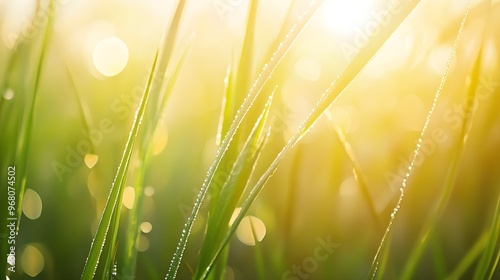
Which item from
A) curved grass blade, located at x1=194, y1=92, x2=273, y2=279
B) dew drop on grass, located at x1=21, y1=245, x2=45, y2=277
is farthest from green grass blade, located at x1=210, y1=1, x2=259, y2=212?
dew drop on grass, located at x1=21, y1=245, x2=45, y2=277

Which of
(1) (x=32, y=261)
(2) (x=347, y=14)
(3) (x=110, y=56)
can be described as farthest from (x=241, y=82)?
(3) (x=110, y=56)

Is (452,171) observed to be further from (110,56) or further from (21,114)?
(110,56)

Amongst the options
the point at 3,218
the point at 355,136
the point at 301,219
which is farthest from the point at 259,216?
the point at 3,218

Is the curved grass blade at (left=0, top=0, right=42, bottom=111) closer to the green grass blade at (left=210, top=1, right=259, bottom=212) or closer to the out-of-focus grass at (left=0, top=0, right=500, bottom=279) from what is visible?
the out-of-focus grass at (left=0, top=0, right=500, bottom=279)

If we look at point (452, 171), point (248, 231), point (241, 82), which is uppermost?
point (241, 82)

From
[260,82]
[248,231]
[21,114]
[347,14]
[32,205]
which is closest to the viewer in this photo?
[260,82]

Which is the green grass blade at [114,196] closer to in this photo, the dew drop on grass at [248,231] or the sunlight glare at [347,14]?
the sunlight glare at [347,14]

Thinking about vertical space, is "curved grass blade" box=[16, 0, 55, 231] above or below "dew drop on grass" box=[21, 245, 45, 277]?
above

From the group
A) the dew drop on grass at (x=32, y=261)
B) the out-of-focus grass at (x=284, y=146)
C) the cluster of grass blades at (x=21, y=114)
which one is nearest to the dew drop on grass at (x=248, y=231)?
the out-of-focus grass at (x=284, y=146)
